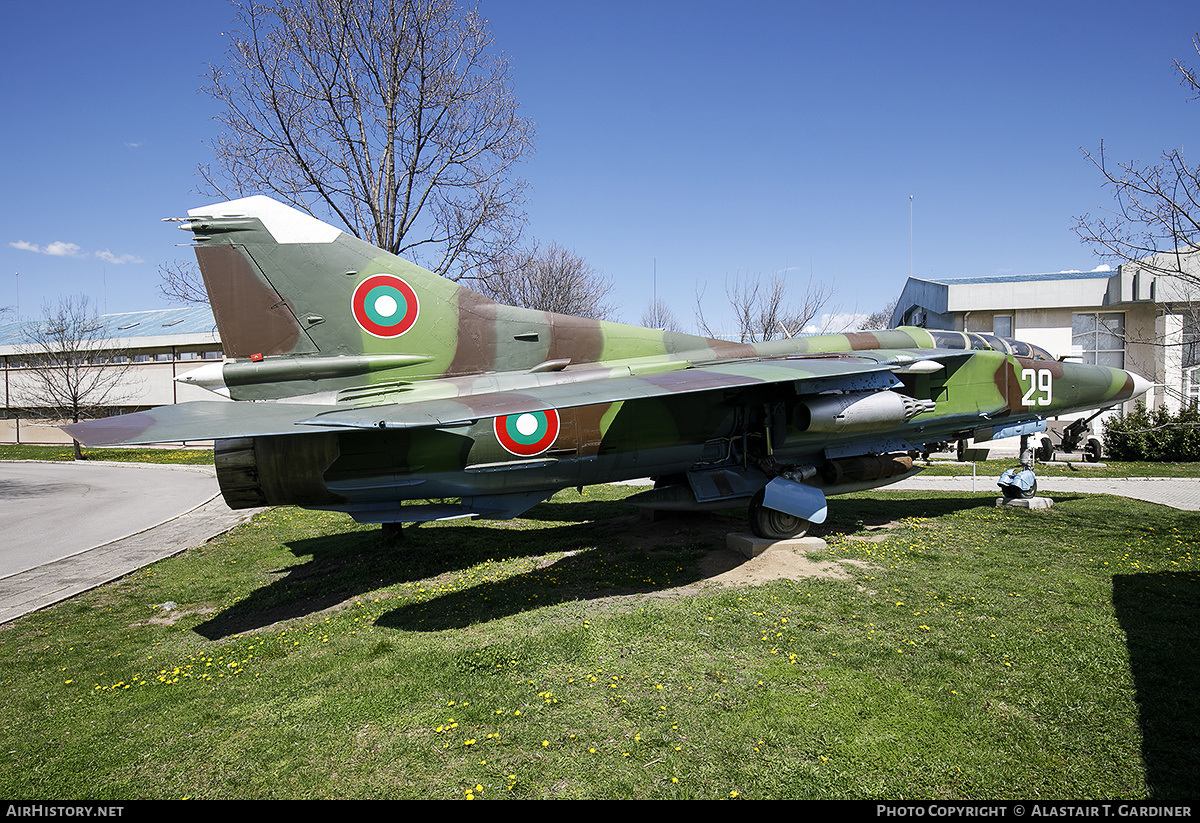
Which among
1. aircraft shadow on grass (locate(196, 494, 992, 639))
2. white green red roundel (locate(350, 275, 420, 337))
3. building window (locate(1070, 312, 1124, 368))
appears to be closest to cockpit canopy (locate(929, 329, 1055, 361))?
aircraft shadow on grass (locate(196, 494, 992, 639))

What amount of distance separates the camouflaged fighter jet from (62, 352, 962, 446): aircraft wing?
49 mm

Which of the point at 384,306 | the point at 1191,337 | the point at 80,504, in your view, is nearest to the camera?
the point at 384,306

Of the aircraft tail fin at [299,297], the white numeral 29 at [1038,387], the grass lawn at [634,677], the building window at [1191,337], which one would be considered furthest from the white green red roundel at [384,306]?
the building window at [1191,337]

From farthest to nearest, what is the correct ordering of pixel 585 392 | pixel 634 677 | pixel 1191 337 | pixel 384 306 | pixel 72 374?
1. pixel 72 374
2. pixel 1191 337
3. pixel 384 306
4. pixel 585 392
5. pixel 634 677

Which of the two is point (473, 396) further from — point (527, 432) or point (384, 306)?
point (384, 306)

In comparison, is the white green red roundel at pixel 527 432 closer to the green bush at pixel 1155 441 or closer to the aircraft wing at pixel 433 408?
the aircraft wing at pixel 433 408

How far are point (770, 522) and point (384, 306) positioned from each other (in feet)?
22.4

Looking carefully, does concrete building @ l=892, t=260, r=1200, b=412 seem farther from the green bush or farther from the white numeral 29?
the white numeral 29

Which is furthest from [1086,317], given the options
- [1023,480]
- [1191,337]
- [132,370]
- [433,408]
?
[132,370]

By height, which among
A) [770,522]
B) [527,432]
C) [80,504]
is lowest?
[80,504]

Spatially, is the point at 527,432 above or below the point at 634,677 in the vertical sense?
above

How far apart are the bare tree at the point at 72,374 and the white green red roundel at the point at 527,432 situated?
35127 millimetres

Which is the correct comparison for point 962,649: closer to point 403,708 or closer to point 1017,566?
point 1017,566

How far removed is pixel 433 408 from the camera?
697 cm
